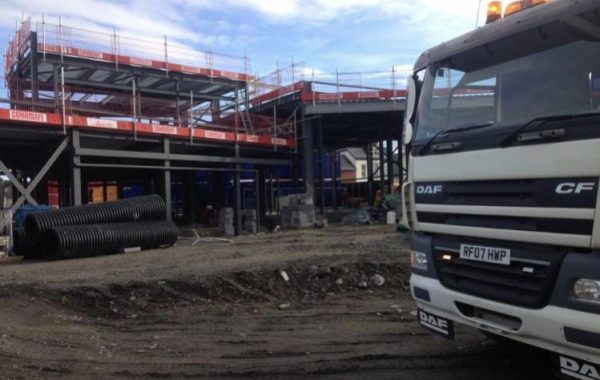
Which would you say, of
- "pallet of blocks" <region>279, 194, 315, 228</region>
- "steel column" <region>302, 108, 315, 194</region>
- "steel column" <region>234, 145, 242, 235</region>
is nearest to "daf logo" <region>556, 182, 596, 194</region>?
"pallet of blocks" <region>279, 194, 315, 228</region>

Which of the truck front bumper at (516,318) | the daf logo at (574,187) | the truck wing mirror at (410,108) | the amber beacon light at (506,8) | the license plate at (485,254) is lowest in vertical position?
the truck front bumper at (516,318)

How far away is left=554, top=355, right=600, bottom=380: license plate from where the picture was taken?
373 centimetres

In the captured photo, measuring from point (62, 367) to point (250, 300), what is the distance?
13.4 ft

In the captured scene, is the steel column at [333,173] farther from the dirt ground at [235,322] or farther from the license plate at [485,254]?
the license plate at [485,254]

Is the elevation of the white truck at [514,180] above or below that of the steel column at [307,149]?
below

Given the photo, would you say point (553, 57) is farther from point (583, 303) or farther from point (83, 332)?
point (83, 332)

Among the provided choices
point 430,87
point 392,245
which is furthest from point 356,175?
point 430,87

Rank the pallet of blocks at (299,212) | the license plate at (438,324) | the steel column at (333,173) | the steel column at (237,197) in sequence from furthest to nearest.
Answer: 1. the steel column at (333,173)
2. the steel column at (237,197)
3. the pallet of blocks at (299,212)
4. the license plate at (438,324)

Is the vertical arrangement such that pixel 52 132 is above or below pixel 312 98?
below

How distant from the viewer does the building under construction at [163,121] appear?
66.4 ft

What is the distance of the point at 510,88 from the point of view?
15.6 ft

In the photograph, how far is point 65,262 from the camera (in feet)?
45.6

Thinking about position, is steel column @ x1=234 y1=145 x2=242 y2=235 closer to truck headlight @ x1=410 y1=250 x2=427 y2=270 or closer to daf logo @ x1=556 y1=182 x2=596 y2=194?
truck headlight @ x1=410 y1=250 x2=427 y2=270

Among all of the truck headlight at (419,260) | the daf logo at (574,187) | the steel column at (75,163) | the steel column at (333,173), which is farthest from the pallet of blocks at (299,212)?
the daf logo at (574,187)
